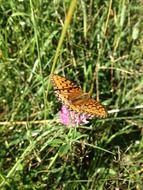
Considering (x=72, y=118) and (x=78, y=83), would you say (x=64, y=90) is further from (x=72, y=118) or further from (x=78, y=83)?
(x=78, y=83)

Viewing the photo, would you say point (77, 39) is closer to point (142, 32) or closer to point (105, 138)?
point (142, 32)

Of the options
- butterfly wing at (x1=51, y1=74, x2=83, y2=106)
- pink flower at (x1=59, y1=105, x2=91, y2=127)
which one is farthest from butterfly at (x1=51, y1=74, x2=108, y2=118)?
pink flower at (x1=59, y1=105, x2=91, y2=127)

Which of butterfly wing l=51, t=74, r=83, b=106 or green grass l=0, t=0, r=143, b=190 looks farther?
green grass l=0, t=0, r=143, b=190

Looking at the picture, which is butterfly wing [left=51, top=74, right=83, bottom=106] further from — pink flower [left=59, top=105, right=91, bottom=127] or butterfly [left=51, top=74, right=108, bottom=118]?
pink flower [left=59, top=105, right=91, bottom=127]

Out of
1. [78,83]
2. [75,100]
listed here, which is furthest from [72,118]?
[78,83]

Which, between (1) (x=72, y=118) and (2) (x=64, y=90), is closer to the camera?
(2) (x=64, y=90)

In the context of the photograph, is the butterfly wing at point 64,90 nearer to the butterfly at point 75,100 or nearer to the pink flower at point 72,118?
the butterfly at point 75,100

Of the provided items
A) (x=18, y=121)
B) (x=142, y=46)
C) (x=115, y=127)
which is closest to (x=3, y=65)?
(x=18, y=121)
